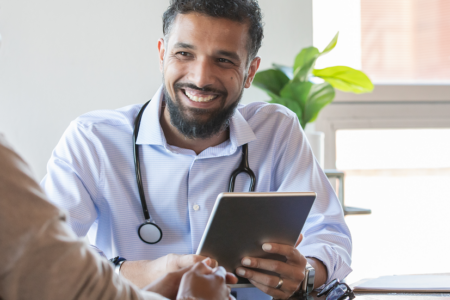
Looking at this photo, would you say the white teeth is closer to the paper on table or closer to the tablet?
the tablet

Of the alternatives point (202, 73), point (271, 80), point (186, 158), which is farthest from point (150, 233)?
point (271, 80)

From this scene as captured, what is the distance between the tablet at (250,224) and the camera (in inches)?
33.3

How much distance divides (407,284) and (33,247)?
89 cm

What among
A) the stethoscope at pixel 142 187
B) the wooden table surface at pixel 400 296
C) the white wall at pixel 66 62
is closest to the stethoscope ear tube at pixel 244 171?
the stethoscope at pixel 142 187

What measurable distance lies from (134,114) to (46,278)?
102 centimetres

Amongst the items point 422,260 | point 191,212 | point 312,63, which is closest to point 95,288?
point 191,212

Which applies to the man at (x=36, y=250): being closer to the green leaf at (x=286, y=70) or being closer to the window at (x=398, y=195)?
the green leaf at (x=286, y=70)

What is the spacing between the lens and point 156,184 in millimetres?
1344

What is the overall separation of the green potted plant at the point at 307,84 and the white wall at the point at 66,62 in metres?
0.59

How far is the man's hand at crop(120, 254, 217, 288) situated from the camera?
94 centimetres

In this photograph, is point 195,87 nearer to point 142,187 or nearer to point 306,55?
point 142,187

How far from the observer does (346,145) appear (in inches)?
98.8

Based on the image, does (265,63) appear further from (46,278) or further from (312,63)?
(46,278)

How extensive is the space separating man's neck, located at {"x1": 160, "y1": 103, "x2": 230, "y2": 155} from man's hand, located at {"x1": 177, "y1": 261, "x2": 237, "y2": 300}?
71cm
